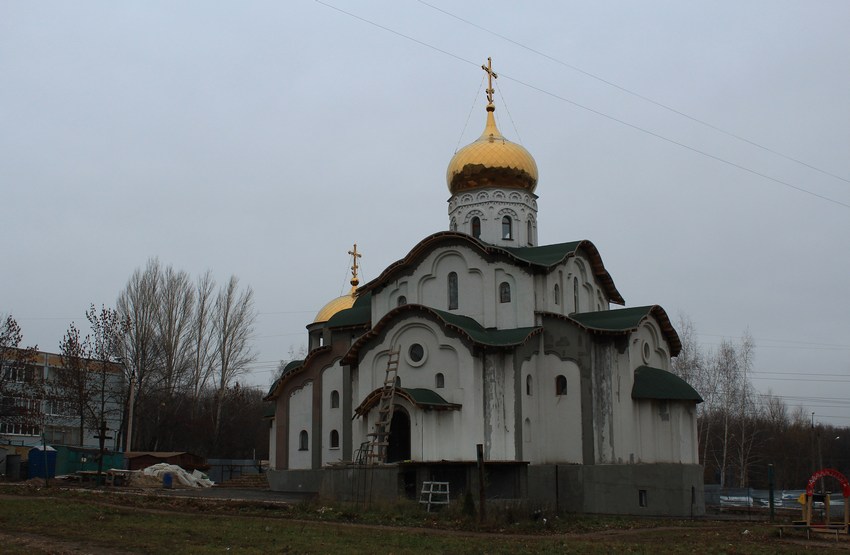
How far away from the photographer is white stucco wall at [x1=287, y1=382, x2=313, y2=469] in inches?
1328

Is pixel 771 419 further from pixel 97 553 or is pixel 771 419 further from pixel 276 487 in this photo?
pixel 97 553

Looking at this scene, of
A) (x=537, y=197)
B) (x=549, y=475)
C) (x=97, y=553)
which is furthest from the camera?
(x=537, y=197)

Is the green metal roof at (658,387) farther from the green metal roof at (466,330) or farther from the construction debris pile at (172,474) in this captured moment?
the construction debris pile at (172,474)

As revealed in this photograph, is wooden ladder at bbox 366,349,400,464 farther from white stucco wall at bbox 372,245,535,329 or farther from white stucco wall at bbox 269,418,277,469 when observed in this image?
white stucco wall at bbox 269,418,277,469

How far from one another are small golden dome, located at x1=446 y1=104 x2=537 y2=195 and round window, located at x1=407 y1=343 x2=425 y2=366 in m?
7.17

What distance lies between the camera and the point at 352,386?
30.8m

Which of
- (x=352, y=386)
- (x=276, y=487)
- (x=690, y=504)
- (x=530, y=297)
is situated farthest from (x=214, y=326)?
(x=690, y=504)

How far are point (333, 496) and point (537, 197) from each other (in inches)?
541

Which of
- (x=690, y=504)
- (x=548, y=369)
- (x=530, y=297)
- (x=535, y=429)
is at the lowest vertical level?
(x=690, y=504)

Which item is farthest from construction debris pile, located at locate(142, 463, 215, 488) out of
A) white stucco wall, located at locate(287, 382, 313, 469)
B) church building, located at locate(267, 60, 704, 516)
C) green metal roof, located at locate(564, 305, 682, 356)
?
green metal roof, located at locate(564, 305, 682, 356)

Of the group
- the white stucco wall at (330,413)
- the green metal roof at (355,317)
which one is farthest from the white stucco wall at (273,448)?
the green metal roof at (355,317)

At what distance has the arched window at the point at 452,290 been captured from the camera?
98.4 feet

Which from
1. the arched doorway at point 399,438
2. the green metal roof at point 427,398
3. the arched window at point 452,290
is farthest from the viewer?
the arched window at point 452,290

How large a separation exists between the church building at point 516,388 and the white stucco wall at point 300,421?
2.30m
